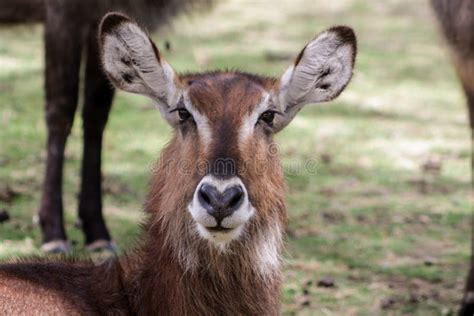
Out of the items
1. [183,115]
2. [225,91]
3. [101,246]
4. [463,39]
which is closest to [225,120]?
[225,91]

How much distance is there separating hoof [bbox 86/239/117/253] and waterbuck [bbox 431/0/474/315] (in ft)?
8.29

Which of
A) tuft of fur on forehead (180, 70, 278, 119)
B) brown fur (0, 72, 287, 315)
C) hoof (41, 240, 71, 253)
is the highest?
tuft of fur on forehead (180, 70, 278, 119)

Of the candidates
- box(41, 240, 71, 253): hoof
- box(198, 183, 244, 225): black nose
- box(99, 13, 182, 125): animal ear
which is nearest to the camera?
box(198, 183, 244, 225): black nose

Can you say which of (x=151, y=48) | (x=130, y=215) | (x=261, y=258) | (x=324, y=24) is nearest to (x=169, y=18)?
(x=130, y=215)

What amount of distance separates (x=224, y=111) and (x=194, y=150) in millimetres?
220

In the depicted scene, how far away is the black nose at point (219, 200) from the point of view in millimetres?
3902

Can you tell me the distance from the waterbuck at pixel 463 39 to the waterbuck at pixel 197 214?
1.64 m

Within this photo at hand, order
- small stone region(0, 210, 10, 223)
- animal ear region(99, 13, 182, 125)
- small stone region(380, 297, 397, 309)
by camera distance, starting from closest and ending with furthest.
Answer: animal ear region(99, 13, 182, 125), small stone region(380, 297, 397, 309), small stone region(0, 210, 10, 223)

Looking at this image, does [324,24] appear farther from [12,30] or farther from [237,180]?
[237,180]

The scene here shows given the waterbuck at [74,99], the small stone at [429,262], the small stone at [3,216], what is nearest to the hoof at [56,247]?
the waterbuck at [74,99]

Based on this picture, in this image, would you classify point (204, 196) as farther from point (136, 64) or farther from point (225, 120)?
→ point (136, 64)

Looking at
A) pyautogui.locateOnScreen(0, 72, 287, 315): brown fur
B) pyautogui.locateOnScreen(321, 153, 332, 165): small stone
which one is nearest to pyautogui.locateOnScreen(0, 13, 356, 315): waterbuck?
pyautogui.locateOnScreen(0, 72, 287, 315): brown fur

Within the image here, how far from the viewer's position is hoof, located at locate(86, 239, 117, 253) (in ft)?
23.1

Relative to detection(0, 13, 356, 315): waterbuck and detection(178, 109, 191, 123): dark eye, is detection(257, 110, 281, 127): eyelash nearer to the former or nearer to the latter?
detection(0, 13, 356, 315): waterbuck
